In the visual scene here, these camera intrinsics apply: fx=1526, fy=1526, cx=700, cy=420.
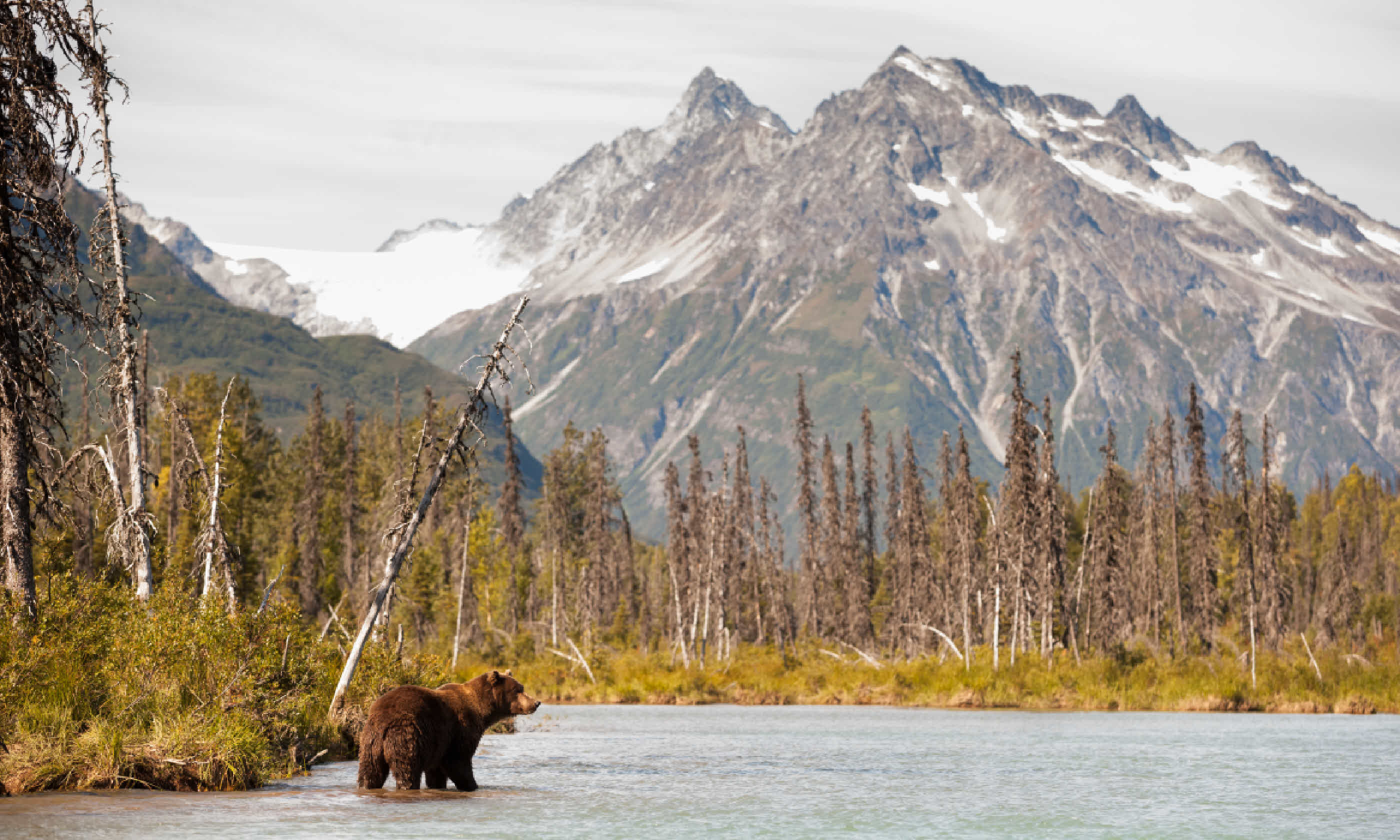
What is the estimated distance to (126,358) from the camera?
32688 millimetres

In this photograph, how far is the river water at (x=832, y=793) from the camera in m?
21.7

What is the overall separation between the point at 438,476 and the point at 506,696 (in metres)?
6.87

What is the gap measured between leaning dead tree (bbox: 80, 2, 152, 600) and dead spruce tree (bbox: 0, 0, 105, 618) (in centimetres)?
347

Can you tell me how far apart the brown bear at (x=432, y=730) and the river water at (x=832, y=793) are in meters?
0.42

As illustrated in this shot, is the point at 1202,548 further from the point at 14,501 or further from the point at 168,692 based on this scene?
the point at 14,501

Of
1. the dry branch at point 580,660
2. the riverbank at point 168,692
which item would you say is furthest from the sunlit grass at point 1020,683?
the riverbank at point 168,692

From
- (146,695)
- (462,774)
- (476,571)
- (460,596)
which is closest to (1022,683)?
(460,596)

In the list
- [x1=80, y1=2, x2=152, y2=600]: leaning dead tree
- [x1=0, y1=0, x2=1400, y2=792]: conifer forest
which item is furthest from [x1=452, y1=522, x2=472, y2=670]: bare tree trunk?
[x1=80, y1=2, x2=152, y2=600]: leaning dead tree

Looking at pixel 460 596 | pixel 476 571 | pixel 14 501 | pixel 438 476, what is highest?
pixel 476 571

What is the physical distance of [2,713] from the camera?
72.8 ft

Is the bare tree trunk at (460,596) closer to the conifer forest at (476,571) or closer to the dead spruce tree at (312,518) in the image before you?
the conifer forest at (476,571)

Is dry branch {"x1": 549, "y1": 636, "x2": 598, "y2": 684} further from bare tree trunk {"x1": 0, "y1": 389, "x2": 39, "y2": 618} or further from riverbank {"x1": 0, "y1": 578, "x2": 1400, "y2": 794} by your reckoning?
bare tree trunk {"x1": 0, "y1": 389, "x2": 39, "y2": 618}

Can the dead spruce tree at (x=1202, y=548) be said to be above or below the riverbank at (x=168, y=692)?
above

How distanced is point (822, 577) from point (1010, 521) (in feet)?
133
